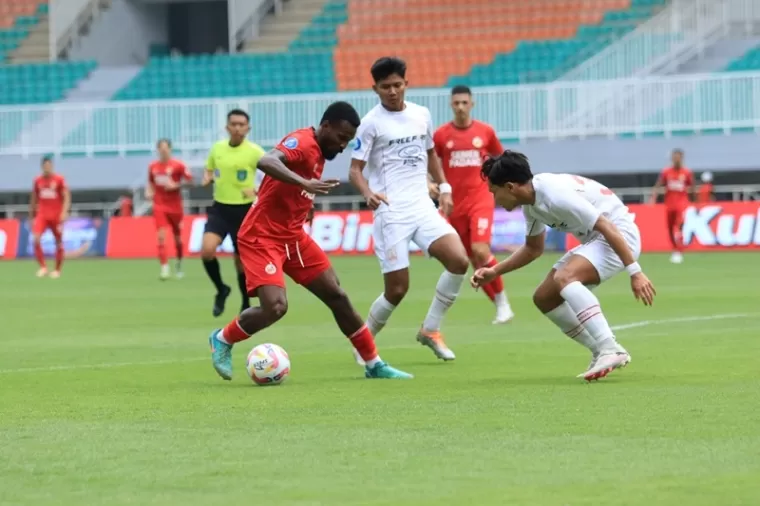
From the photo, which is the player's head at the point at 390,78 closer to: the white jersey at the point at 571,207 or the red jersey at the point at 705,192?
the white jersey at the point at 571,207

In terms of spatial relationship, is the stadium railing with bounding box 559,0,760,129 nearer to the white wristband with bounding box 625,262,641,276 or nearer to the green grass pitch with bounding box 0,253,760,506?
the green grass pitch with bounding box 0,253,760,506

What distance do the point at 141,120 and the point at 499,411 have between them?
31306mm

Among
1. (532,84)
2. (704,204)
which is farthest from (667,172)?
(532,84)

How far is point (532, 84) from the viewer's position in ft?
124

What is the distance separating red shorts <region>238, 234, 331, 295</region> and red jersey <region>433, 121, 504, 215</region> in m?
5.85

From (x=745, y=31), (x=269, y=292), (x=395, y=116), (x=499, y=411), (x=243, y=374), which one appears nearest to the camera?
(x=499, y=411)

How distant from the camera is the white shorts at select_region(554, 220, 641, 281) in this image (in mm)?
10859

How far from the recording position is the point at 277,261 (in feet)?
36.8

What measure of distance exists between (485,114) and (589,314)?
26.5 metres

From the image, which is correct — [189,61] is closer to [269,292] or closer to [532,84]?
[532,84]

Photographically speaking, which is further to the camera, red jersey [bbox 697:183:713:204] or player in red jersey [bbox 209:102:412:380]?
red jersey [bbox 697:183:713:204]

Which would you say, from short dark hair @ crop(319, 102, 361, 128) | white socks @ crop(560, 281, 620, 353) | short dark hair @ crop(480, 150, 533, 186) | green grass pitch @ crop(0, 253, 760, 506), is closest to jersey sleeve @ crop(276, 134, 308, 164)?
short dark hair @ crop(319, 102, 361, 128)

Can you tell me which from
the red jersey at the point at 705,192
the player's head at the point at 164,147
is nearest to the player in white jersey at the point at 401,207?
the player's head at the point at 164,147

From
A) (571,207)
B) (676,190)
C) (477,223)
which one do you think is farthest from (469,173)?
(676,190)
